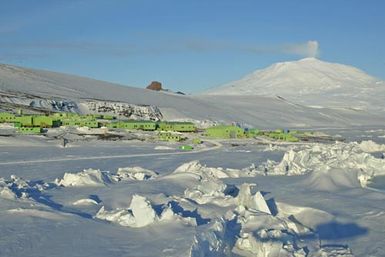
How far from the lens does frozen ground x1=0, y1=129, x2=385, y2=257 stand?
521 cm

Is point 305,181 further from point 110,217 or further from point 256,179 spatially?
point 110,217

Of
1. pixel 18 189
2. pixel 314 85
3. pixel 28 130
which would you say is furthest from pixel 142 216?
pixel 314 85

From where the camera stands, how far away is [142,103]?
160ft

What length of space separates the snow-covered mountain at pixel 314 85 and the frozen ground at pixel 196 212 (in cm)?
8171

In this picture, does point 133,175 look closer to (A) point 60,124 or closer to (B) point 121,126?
(A) point 60,124

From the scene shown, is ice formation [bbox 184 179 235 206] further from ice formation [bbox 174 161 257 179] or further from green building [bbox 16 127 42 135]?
green building [bbox 16 127 42 135]

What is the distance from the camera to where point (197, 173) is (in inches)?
412

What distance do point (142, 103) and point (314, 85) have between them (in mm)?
72677

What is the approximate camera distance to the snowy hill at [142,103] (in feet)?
129

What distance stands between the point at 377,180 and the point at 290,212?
531 centimetres

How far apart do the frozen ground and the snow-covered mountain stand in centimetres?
8171

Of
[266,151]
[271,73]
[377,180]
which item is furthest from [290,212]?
[271,73]

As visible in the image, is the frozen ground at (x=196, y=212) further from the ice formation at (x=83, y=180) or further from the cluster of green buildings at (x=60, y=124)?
the cluster of green buildings at (x=60, y=124)

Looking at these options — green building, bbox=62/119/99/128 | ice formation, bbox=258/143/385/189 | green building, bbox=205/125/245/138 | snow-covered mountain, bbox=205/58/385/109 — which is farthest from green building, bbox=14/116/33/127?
snow-covered mountain, bbox=205/58/385/109
